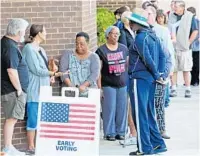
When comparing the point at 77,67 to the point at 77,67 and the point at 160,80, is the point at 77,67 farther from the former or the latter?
the point at 160,80

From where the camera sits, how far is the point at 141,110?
370 inches

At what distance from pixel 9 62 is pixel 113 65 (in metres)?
2.10

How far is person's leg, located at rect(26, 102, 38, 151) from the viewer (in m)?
9.56

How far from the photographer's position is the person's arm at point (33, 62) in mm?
9492

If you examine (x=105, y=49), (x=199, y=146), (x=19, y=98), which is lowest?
(x=199, y=146)

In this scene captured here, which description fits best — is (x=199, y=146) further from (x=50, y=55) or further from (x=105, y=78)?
(x=50, y=55)

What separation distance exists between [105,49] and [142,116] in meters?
1.59

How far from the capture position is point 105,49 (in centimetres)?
1062

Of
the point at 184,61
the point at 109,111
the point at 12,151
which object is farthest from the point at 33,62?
the point at 184,61

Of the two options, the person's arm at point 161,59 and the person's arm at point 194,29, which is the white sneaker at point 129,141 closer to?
the person's arm at point 161,59

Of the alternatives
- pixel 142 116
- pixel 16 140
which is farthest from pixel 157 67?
pixel 16 140

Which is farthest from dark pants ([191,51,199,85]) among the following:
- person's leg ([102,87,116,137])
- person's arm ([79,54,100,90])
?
person's arm ([79,54,100,90])

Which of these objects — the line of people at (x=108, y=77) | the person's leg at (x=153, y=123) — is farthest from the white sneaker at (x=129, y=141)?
the person's leg at (x=153, y=123)

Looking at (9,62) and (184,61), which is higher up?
(184,61)
